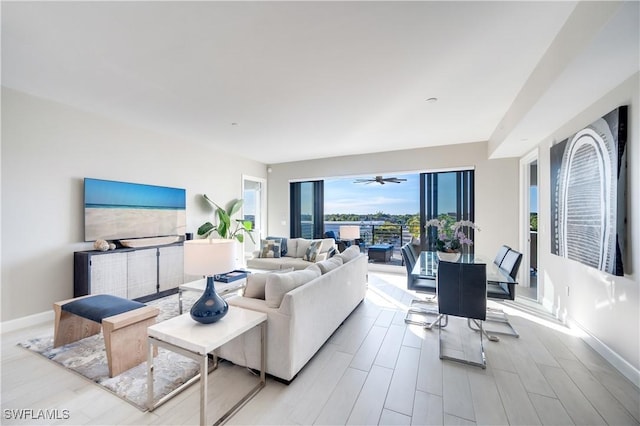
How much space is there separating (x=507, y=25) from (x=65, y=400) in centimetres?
429

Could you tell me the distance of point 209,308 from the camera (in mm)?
1819

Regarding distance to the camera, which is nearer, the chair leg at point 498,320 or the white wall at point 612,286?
the white wall at point 612,286

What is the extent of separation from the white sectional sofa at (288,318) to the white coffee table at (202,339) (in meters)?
0.10

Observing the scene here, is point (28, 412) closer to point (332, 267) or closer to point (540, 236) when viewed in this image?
point (332, 267)

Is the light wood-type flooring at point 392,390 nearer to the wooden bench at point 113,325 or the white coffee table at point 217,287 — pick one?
the wooden bench at point 113,325

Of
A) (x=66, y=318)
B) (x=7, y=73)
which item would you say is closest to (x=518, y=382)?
(x=66, y=318)

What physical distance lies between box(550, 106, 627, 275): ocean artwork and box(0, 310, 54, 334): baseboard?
611cm

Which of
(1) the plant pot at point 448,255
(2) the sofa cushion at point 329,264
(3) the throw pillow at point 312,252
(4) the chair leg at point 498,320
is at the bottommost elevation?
(4) the chair leg at point 498,320

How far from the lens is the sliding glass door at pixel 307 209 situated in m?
7.10

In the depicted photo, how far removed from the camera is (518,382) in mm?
2072

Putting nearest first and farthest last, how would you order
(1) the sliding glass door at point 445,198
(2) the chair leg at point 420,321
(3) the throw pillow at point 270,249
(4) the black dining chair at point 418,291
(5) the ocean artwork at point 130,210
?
(2) the chair leg at point 420,321, (4) the black dining chair at point 418,291, (5) the ocean artwork at point 130,210, (3) the throw pillow at point 270,249, (1) the sliding glass door at point 445,198

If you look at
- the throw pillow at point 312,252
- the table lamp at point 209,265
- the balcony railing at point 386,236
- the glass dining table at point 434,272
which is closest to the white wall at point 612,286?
the glass dining table at point 434,272

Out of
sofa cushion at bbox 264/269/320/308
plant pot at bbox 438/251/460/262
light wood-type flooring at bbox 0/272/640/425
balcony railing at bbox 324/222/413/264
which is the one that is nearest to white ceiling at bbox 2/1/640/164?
plant pot at bbox 438/251/460/262

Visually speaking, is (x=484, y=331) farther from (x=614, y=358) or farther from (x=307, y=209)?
(x=307, y=209)
